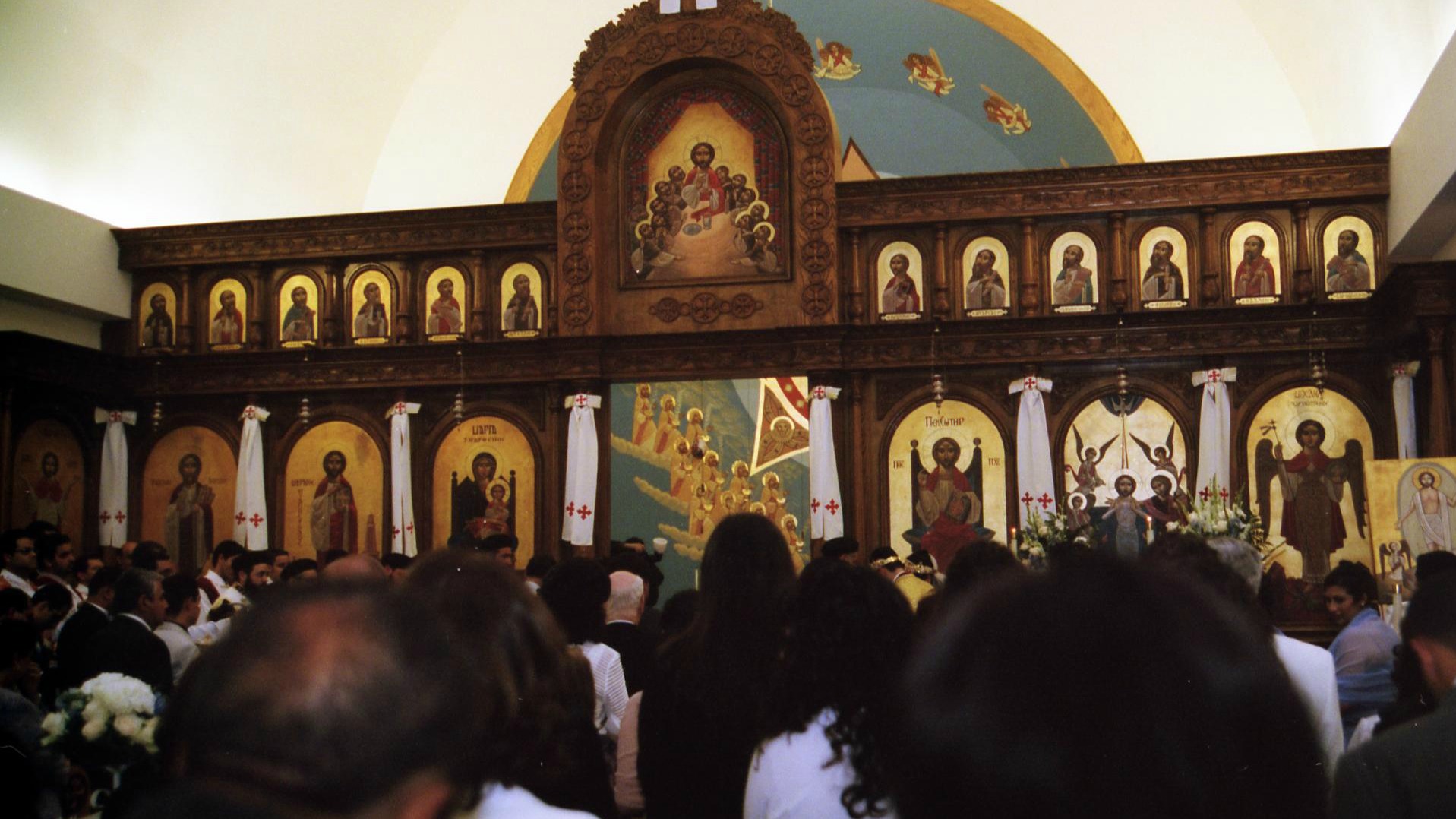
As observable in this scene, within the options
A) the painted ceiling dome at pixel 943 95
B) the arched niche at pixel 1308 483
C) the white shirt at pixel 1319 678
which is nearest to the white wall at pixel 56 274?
the painted ceiling dome at pixel 943 95

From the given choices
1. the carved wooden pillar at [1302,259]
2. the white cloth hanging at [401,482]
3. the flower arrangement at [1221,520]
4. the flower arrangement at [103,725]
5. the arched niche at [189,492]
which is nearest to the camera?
the flower arrangement at [103,725]

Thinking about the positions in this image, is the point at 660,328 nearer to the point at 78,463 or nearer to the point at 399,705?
the point at 78,463

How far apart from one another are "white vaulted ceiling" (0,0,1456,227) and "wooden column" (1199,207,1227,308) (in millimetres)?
2183

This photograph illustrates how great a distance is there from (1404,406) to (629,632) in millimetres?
11215

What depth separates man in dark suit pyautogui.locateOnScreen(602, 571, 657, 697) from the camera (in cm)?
689

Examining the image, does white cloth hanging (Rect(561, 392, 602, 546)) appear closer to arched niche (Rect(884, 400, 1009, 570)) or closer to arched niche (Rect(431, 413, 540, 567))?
arched niche (Rect(431, 413, 540, 567))

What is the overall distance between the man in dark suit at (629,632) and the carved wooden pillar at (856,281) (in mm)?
9571

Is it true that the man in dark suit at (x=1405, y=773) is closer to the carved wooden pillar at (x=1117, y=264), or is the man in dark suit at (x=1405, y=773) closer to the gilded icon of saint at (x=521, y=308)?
the carved wooden pillar at (x=1117, y=264)

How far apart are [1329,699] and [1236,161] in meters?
12.6

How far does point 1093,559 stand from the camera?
1565 mm

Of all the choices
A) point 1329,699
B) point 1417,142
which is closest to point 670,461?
point 1417,142

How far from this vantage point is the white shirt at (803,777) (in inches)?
150

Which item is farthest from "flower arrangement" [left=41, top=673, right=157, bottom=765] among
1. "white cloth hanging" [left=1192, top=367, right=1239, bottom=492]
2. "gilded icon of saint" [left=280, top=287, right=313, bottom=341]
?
"gilded icon of saint" [left=280, top=287, right=313, bottom=341]

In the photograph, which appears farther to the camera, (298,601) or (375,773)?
(298,601)
